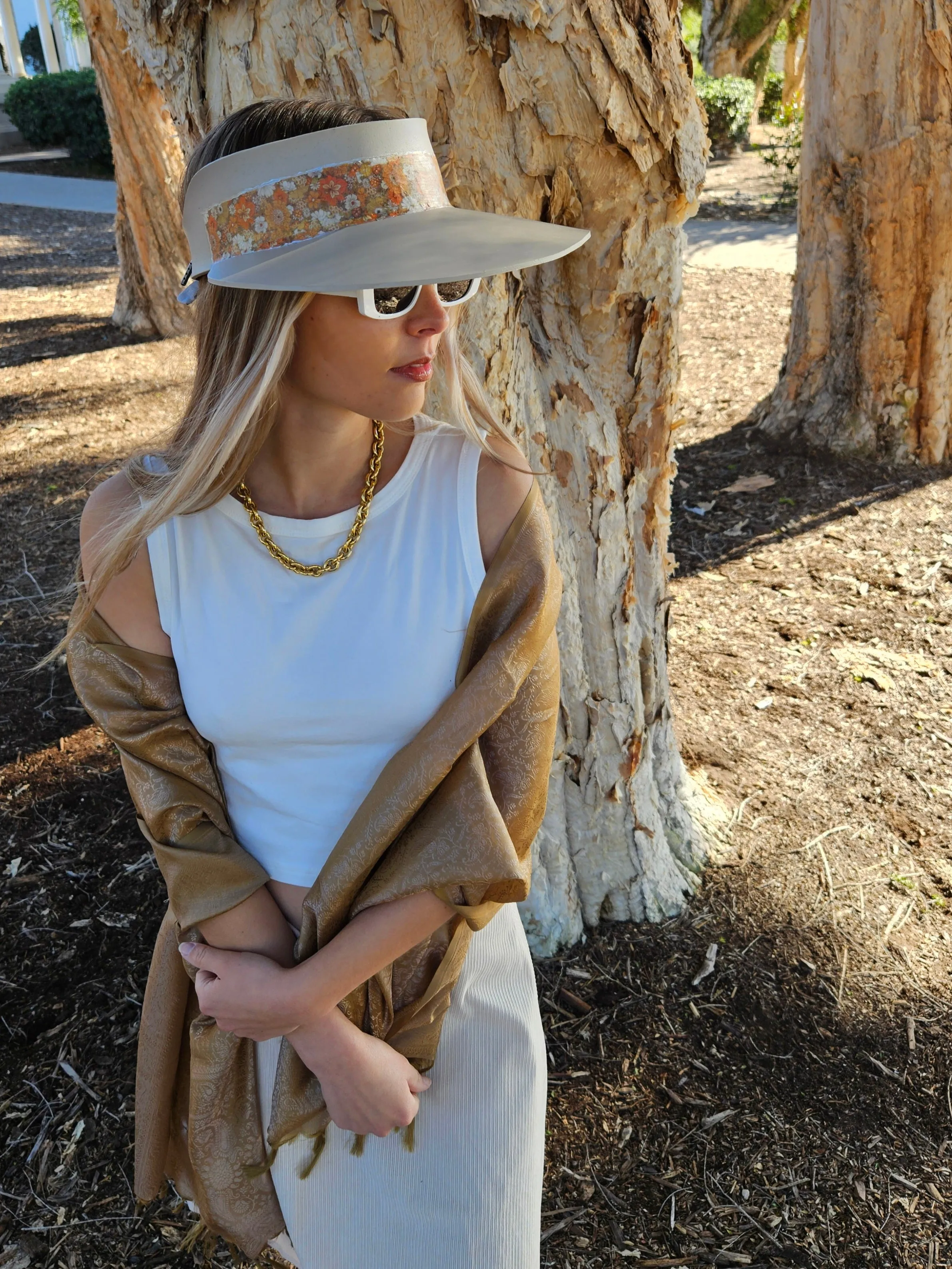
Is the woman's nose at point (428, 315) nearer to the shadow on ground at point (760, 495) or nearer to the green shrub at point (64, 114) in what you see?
the shadow on ground at point (760, 495)

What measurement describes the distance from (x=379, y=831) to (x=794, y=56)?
24820 mm

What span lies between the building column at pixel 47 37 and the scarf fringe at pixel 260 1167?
40.8 m

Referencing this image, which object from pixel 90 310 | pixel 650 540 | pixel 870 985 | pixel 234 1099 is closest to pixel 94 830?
pixel 234 1099

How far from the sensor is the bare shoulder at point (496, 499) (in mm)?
1528

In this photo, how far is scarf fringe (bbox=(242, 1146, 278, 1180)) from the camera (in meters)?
1.62

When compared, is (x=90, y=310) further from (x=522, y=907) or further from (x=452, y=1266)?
(x=452, y=1266)

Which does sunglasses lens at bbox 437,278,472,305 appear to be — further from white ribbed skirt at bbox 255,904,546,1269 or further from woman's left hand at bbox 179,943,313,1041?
white ribbed skirt at bbox 255,904,546,1269

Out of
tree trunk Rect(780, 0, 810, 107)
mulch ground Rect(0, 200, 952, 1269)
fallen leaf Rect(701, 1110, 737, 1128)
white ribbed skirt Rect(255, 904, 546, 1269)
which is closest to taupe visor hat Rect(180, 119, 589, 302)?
white ribbed skirt Rect(255, 904, 546, 1269)

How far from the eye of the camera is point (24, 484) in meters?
5.68

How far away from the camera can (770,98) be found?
20.7 m

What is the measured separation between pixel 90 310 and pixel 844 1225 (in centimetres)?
927

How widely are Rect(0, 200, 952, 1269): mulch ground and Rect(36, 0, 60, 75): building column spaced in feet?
126

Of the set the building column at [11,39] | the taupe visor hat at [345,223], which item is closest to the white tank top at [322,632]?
the taupe visor hat at [345,223]

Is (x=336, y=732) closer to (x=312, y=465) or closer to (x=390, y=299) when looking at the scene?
(x=312, y=465)
